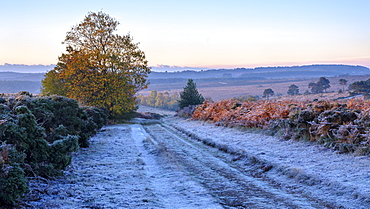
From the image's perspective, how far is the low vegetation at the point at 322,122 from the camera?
342 inches

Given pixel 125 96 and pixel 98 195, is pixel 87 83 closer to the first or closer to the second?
pixel 125 96

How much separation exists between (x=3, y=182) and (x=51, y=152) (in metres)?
2.26

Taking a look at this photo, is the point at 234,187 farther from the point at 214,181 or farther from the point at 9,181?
the point at 9,181

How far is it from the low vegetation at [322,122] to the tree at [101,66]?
48.2 feet

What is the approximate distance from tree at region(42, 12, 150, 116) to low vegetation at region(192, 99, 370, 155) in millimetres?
14701

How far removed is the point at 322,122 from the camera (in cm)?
990

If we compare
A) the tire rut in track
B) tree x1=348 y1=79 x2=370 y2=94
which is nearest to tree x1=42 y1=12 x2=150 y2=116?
the tire rut in track

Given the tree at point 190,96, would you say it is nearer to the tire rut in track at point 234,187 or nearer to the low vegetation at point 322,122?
the low vegetation at point 322,122

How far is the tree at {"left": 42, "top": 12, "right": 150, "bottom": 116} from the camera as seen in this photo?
27781mm

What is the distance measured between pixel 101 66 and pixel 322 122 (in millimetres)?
21689

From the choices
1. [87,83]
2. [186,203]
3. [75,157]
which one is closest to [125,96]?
[87,83]

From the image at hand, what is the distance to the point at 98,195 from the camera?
220 inches

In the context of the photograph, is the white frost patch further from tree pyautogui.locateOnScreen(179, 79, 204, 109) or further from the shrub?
tree pyautogui.locateOnScreen(179, 79, 204, 109)

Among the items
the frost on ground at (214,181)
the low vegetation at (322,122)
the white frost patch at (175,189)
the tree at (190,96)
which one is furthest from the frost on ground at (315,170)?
the tree at (190,96)
